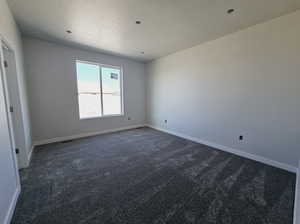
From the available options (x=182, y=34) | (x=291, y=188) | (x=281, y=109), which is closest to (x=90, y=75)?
(x=182, y=34)

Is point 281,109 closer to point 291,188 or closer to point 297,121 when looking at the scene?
point 297,121

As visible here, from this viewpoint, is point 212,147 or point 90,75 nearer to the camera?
point 212,147

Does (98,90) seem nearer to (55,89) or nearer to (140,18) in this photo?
(55,89)

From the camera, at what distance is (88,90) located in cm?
423

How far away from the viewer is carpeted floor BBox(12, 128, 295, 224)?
4.65 ft

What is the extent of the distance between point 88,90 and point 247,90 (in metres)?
4.32

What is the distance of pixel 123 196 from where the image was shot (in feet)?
5.62

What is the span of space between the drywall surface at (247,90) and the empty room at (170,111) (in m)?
0.02

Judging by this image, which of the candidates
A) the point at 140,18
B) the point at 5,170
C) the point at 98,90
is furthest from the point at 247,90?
the point at 98,90

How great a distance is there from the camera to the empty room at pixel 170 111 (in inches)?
61.2

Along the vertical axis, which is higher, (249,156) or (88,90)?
(88,90)

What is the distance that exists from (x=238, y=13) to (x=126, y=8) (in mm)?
1869

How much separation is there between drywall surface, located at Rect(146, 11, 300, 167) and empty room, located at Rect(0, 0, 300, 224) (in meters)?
0.02

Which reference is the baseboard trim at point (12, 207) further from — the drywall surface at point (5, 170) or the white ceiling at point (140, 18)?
the white ceiling at point (140, 18)
